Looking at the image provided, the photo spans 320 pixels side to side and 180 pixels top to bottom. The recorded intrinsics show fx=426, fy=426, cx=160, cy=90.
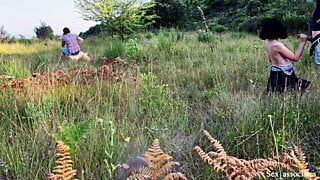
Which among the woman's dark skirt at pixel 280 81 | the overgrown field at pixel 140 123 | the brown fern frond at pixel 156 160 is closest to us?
the brown fern frond at pixel 156 160

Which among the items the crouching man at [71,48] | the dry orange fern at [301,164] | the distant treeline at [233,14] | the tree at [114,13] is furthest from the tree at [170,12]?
the dry orange fern at [301,164]

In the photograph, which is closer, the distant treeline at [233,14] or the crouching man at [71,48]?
the crouching man at [71,48]

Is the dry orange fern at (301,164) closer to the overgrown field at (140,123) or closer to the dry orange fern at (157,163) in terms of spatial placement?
the overgrown field at (140,123)

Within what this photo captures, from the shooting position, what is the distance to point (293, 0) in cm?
1884

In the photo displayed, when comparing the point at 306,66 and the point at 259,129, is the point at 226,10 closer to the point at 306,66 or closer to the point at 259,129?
the point at 306,66

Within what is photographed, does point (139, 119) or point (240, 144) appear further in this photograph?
point (139, 119)

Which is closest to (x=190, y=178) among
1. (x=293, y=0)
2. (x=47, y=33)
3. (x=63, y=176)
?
(x=63, y=176)

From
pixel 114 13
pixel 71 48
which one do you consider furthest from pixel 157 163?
pixel 114 13

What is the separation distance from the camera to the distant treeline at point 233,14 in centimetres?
1585

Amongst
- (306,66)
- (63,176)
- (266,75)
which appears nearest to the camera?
(63,176)

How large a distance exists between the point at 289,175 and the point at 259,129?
69 centimetres

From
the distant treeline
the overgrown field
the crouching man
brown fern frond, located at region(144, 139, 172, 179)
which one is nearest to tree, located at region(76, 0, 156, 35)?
the distant treeline

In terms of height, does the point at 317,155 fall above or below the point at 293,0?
below

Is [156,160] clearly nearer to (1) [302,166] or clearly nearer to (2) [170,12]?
(1) [302,166]
